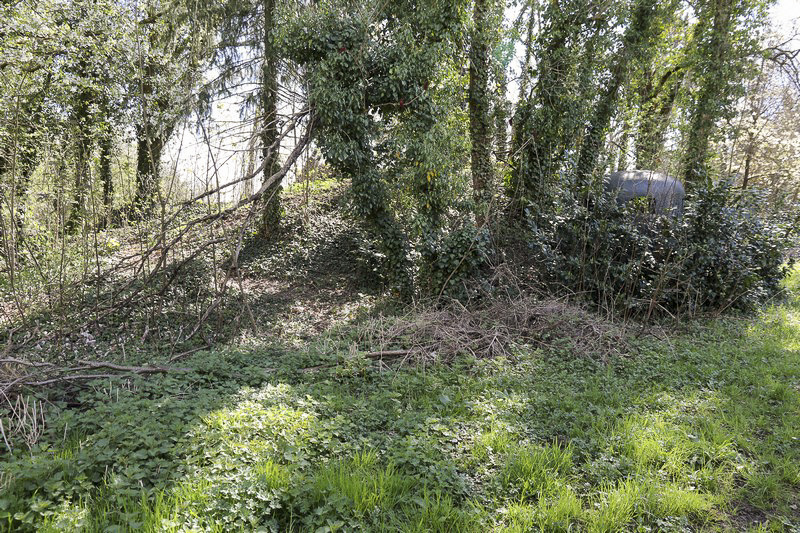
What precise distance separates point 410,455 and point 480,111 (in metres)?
9.66

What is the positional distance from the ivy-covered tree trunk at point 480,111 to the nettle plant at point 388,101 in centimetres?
119

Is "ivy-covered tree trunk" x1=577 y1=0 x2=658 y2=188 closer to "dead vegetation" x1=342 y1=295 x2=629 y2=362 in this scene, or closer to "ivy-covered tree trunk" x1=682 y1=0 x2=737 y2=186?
"ivy-covered tree trunk" x1=682 y1=0 x2=737 y2=186

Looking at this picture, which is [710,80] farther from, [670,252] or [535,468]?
[535,468]

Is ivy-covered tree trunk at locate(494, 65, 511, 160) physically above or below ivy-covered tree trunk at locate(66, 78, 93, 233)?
above

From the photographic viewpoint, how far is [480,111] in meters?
11.1

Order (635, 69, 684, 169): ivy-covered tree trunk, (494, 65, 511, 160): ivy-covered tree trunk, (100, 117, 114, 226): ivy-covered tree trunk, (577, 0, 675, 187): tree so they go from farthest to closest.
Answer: (494, 65, 511, 160): ivy-covered tree trunk → (577, 0, 675, 187): tree → (635, 69, 684, 169): ivy-covered tree trunk → (100, 117, 114, 226): ivy-covered tree trunk

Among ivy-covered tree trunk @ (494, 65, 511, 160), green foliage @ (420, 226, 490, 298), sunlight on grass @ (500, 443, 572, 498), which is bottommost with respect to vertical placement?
sunlight on grass @ (500, 443, 572, 498)

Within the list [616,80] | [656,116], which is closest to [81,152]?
[616,80]

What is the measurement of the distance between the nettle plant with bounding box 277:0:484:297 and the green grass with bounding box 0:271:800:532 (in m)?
4.99

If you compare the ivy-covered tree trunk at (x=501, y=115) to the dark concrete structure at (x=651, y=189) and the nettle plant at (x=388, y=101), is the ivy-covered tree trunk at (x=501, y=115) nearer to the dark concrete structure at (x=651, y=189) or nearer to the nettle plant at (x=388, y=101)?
the nettle plant at (x=388, y=101)

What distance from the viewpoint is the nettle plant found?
330 inches

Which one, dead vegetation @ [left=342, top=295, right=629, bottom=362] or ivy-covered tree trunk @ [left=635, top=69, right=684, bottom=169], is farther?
ivy-covered tree trunk @ [left=635, top=69, right=684, bottom=169]

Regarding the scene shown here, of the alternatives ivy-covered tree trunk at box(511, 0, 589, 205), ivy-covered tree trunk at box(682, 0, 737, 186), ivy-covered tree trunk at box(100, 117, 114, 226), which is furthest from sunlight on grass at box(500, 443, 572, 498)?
ivy-covered tree trunk at box(682, 0, 737, 186)

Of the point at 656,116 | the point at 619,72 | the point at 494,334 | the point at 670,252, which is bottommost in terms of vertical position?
the point at 494,334
